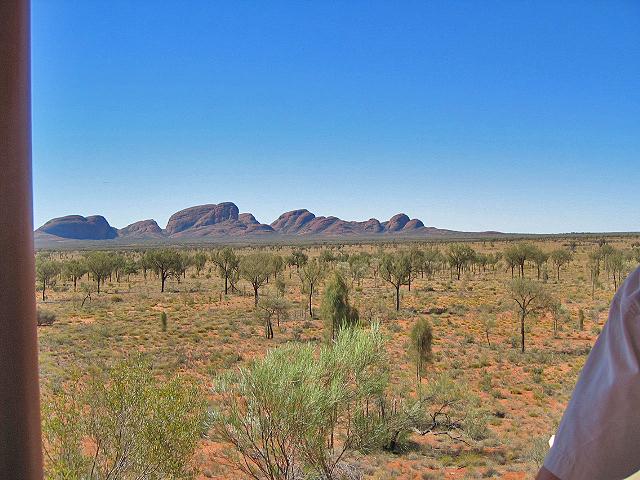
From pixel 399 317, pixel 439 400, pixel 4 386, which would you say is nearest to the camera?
pixel 4 386

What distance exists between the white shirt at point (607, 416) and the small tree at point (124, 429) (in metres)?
6.59

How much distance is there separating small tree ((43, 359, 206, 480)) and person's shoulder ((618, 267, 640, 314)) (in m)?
6.64

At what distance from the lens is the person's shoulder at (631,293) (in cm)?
66

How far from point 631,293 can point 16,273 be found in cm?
138

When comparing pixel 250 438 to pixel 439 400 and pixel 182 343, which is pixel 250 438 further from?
pixel 182 343

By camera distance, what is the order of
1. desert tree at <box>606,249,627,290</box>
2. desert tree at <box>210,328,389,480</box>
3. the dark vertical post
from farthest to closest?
desert tree at <box>606,249,627,290</box> → desert tree at <box>210,328,389,480</box> → the dark vertical post

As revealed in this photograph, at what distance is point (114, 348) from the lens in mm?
21609

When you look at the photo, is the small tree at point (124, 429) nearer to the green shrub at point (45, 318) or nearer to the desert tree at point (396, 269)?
the green shrub at point (45, 318)

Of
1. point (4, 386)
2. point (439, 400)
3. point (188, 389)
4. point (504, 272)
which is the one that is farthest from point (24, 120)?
point (504, 272)

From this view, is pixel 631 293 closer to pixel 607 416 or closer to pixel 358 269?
pixel 607 416

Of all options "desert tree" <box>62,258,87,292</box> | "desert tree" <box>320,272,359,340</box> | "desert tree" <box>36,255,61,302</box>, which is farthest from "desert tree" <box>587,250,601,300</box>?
"desert tree" <box>36,255,61,302</box>

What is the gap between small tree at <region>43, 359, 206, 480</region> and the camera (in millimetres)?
6250

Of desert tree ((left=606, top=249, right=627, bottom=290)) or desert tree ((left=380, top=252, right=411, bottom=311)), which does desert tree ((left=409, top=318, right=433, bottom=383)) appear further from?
desert tree ((left=606, top=249, right=627, bottom=290))

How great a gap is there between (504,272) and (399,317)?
93.4 feet
